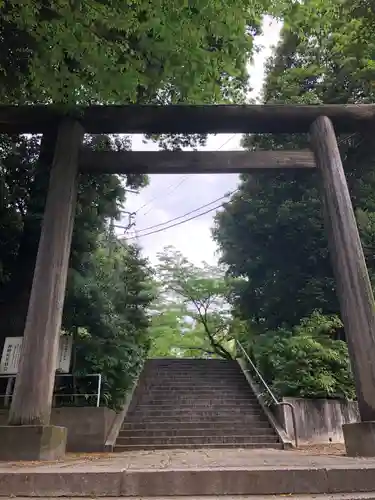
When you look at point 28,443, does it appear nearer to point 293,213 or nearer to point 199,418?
point 199,418

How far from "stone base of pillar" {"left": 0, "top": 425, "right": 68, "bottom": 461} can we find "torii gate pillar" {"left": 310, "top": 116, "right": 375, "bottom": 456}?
3601mm

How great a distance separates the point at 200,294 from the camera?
51.6 ft

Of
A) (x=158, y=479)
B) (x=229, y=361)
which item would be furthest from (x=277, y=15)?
(x=229, y=361)

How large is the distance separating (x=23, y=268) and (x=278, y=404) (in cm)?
570

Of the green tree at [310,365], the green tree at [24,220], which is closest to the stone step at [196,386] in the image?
the green tree at [310,365]

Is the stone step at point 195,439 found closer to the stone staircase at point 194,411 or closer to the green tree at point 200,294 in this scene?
the stone staircase at point 194,411

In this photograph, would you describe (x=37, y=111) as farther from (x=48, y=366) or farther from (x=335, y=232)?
(x=335, y=232)

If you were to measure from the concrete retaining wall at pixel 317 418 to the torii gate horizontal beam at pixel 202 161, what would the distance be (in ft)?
15.5

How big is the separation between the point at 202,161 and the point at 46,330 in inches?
143

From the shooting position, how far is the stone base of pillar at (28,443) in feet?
14.8

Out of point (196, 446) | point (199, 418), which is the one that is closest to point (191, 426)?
point (199, 418)

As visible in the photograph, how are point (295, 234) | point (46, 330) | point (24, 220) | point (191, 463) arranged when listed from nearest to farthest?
point (191, 463) → point (46, 330) → point (24, 220) → point (295, 234)

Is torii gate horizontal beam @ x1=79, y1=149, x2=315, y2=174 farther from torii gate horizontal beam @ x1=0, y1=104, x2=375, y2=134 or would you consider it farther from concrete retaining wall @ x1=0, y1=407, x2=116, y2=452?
concrete retaining wall @ x1=0, y1=407, x2=116, y2=452

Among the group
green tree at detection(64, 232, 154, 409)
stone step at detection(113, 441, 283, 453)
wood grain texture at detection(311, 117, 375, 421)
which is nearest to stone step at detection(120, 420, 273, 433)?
green tree at detection(64, 232, 154, 409)
